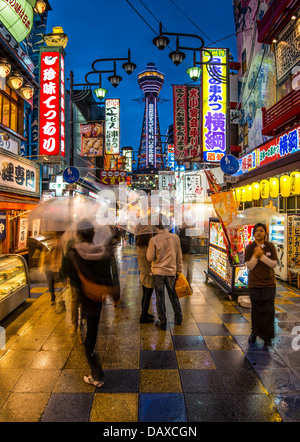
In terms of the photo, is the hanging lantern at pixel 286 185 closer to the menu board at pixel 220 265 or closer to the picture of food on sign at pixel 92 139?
the menu board at pixel 220 265

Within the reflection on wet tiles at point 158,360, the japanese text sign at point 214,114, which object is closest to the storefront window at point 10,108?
the japanese text sign at point 214,114

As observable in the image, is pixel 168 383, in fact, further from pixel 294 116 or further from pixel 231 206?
pixel 294 116

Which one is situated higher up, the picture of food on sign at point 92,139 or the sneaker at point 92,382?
the picture of food on sign at point 92,139

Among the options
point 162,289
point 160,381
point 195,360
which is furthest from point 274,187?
point 160,381

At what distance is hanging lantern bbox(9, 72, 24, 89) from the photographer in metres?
10.4

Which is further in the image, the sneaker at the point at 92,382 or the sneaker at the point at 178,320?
the sneaker at the point at 178,320

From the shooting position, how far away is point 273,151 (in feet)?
35.6

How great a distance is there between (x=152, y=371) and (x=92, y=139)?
14615 mm

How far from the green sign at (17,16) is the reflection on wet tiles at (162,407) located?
8.02 meters

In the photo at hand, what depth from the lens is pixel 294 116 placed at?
953 centimetres

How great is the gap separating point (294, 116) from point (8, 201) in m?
10.4

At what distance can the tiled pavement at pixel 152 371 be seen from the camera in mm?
3168
